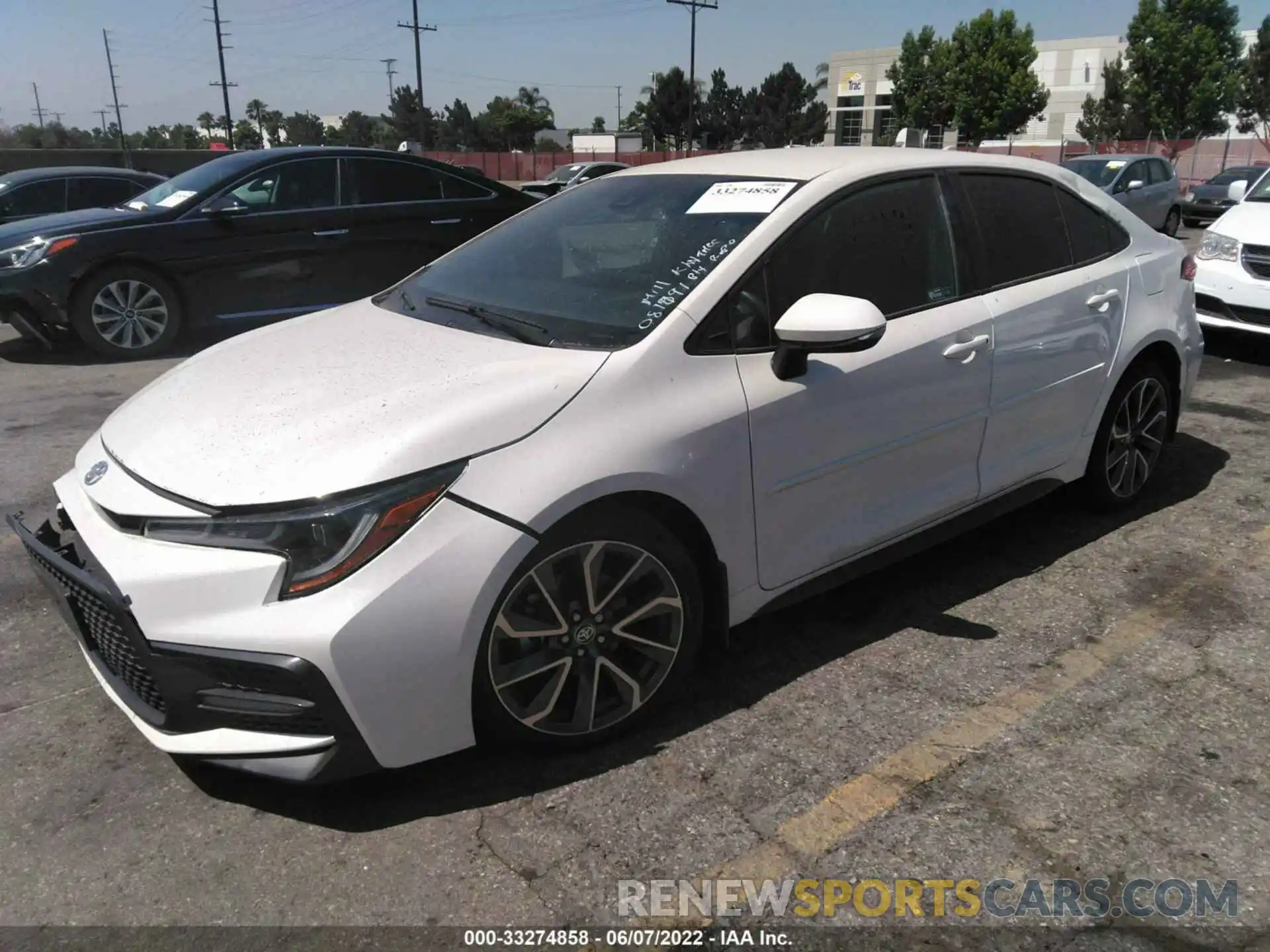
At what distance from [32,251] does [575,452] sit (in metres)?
6.60

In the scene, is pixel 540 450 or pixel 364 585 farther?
pixel 540 450

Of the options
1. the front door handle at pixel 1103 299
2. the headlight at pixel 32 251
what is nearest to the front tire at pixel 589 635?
the front door handle at pixel 1103 299

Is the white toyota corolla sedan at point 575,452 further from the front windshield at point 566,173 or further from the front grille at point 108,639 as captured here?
the front windshield at point 566,173

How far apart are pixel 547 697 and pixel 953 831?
1.06 metres

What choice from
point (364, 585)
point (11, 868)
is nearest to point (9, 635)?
point (11, 868)

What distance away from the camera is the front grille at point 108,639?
2.36 m

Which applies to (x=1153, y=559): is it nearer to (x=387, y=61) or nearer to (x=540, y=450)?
(x=540, y=450)

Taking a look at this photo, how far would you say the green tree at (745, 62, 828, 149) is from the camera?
9769 centimetres

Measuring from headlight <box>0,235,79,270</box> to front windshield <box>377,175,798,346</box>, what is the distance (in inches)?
192

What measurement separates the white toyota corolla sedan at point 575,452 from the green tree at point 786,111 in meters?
98.4

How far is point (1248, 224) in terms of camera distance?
7.51m

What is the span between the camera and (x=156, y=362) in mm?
7672

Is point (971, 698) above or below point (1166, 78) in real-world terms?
below

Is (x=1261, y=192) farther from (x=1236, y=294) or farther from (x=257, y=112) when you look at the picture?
(x=257, y=112)
